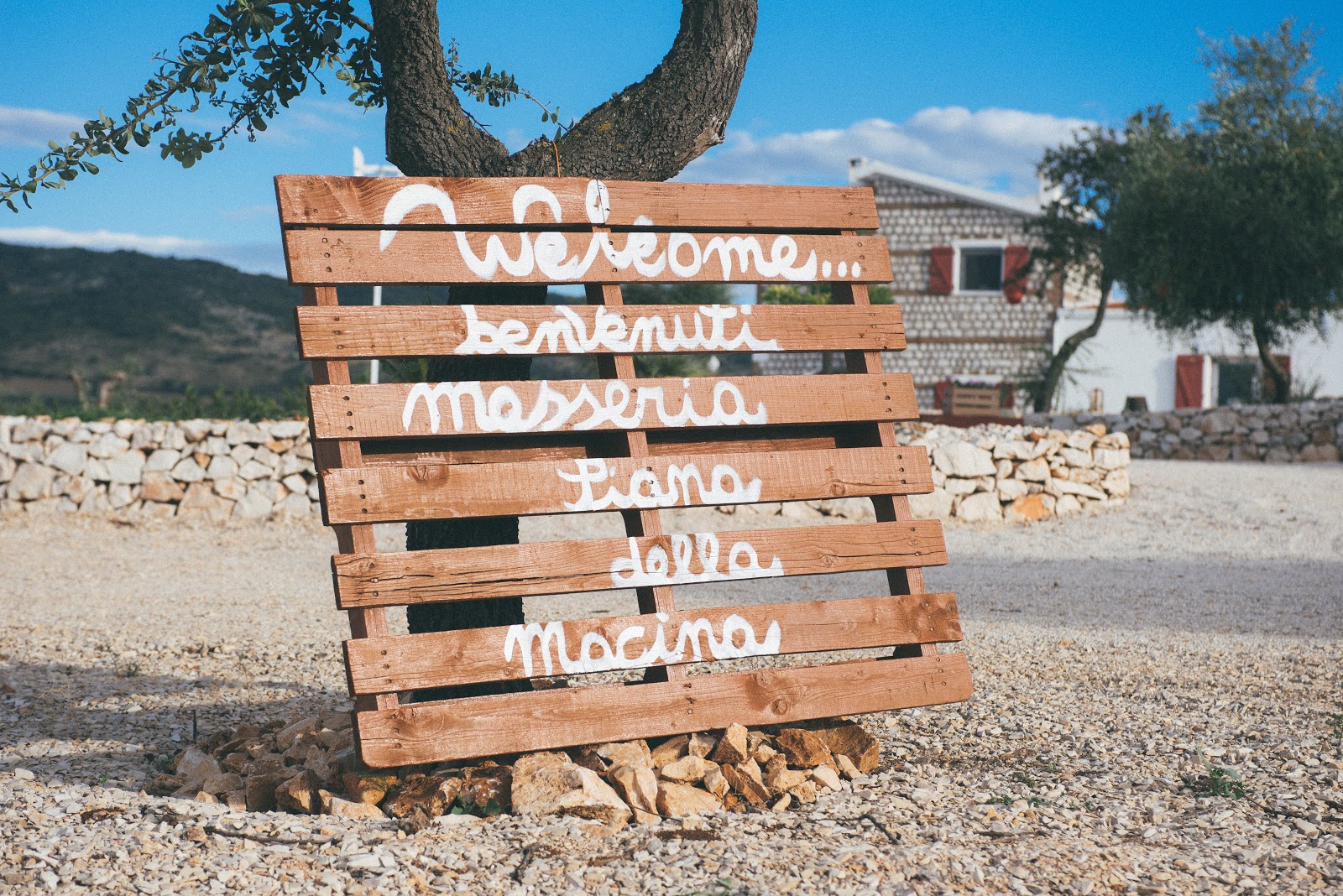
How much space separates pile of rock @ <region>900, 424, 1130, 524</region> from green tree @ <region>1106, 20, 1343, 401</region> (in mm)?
5846

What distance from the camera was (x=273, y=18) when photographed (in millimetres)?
3457

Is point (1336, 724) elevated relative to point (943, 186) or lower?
lower

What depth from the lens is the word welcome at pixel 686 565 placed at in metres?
3.31

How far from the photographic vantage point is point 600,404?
3395mm

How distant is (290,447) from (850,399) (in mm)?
9537

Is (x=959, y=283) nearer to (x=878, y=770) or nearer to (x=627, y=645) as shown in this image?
(x=878, y=770)

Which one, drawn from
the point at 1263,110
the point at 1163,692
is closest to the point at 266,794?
the point at 1163,692

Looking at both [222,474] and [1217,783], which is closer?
[1217,783]

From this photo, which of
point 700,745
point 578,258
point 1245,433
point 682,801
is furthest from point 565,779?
point 1245,433

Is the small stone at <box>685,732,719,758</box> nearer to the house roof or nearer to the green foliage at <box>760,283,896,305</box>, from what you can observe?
the green foliage at <box>760,283,896,305</box>

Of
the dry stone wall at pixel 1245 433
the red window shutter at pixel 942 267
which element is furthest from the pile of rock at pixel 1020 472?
the red window shutter at pixel 942 267

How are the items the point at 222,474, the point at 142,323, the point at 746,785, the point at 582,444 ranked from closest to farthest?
the point at 746,785 < the point at 582,444 < the point at 222,474 < the point at 142,323

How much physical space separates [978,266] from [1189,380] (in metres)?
5.19

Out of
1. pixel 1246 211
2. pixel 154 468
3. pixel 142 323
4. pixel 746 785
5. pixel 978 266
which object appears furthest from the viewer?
pixel 142 323
